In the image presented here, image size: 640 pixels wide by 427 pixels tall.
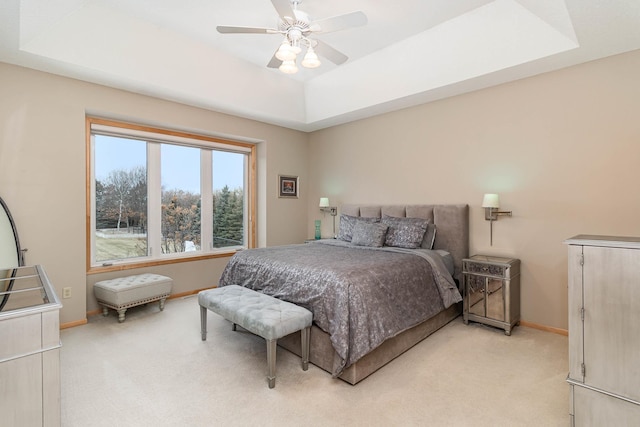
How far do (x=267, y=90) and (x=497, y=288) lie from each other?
3936 mm

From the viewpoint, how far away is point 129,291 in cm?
348

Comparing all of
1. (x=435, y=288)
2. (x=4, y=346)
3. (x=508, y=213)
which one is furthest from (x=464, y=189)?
(x=4, y=346)

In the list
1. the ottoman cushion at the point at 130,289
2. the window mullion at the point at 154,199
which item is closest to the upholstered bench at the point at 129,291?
the ottoman cushion at the point at 130,289

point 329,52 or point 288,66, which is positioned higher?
point 329,52

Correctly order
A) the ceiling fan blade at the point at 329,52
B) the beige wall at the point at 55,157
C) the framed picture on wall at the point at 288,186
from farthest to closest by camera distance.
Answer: the framed picture on wall at the point at 288,186 → the beige wall at the point at 55,157 → the ceiling fan blade at the point at 329,52

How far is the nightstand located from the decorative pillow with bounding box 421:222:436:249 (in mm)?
481

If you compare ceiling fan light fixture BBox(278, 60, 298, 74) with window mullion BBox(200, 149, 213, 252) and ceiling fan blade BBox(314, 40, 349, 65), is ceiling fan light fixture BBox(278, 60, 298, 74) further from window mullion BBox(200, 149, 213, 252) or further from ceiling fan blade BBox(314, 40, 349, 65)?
window mullion BBox(200, 149, 213, 252)

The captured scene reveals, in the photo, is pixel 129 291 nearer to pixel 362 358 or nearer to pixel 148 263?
pixel 148 263

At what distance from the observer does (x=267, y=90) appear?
15.0 feet

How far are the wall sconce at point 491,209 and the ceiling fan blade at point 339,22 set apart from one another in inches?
88.7

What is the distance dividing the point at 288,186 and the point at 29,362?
4.53 m

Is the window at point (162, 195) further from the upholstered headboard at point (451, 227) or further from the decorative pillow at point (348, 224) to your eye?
the upholstered headboard at point (451, 227)

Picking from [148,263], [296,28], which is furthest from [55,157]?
[296,28]

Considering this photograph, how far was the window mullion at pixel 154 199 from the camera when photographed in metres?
4.27
